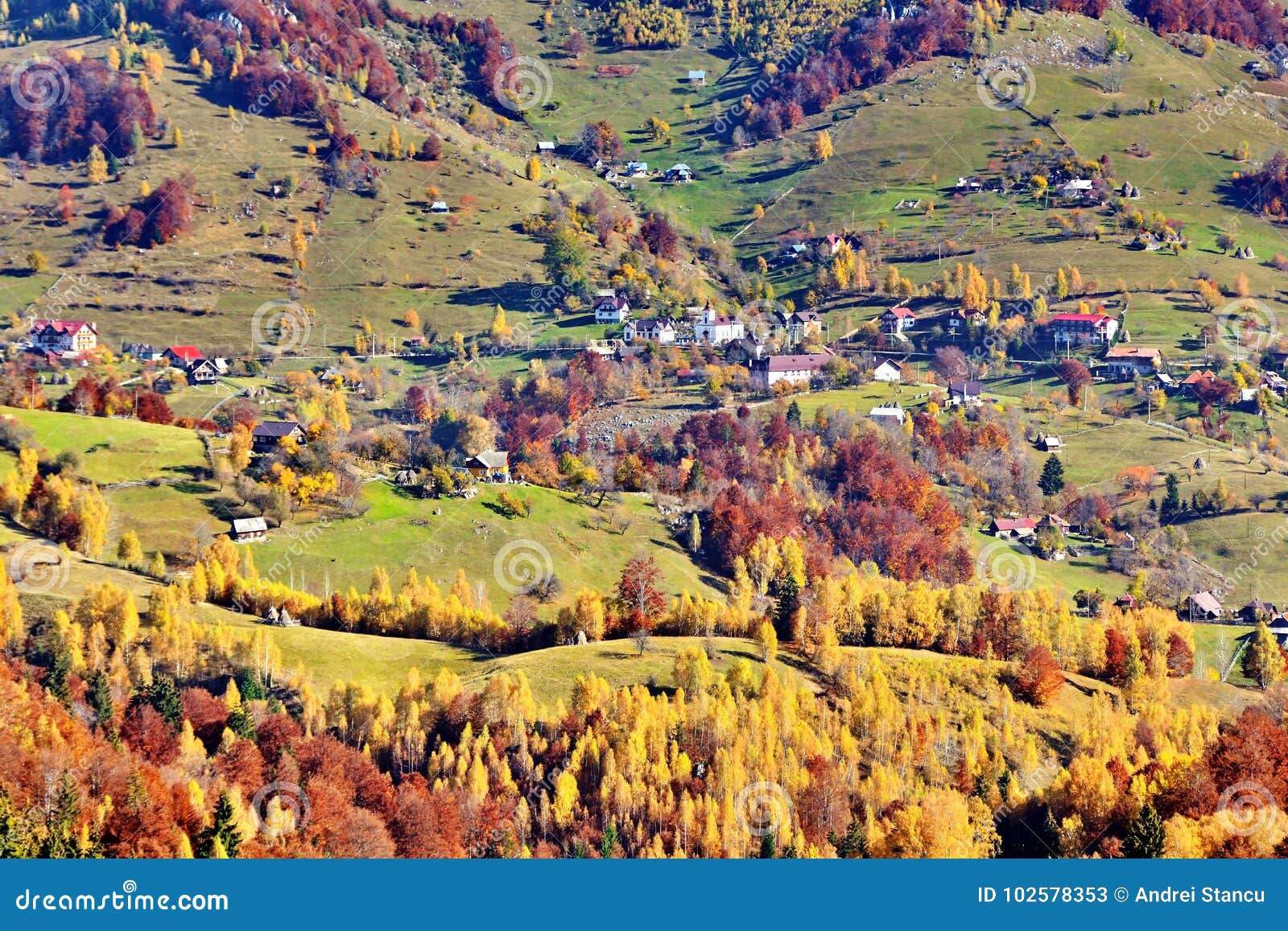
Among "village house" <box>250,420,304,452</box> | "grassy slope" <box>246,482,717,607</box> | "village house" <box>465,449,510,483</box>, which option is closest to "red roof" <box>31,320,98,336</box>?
"village house" <box>250,420,304,452</box>

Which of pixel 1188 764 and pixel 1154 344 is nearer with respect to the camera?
pixel 1188 764

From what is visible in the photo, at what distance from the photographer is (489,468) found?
14800 cm

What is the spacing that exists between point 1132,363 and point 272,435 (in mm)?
110087

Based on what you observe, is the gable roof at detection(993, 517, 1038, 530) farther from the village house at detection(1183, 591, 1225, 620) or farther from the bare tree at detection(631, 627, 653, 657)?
the bare tree at detection(631, 627, 653, 657)

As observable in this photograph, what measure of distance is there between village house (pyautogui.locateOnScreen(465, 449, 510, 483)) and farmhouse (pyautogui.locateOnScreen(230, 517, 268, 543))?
81.2ft

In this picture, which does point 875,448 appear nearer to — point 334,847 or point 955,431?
point 955,431

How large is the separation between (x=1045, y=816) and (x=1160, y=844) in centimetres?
998

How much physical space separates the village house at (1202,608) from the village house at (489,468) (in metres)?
66.2

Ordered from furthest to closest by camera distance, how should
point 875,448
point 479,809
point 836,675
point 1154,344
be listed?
point 1154,344, point 875,448, point 836,675, point 479,809

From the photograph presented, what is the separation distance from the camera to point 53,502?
123 metres

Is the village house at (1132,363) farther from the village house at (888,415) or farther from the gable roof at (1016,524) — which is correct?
the gable roof at (1016,524)

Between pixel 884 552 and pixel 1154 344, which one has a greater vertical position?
pixel 1154 344

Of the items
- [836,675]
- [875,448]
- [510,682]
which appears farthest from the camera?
[875,448]

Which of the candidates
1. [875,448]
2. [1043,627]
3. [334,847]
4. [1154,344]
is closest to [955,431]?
[875,448]
